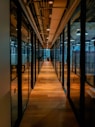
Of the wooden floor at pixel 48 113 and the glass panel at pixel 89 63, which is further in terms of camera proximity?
the wooden floor at pixel 48 113

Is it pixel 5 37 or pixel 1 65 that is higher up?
pixel 5 37

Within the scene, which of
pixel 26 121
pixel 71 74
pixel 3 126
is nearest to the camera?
pixel 3 126

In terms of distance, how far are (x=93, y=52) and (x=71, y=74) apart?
4.13 m

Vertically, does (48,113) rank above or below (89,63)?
below

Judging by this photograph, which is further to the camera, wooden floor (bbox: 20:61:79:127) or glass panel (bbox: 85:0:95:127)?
wooden floor (bbox: 20:61:79:127)

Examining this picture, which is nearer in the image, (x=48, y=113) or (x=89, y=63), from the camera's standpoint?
(x=89, y=63)

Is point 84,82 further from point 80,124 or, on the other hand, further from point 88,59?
point 80,124

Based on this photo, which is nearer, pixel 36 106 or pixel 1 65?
pixel 1 65

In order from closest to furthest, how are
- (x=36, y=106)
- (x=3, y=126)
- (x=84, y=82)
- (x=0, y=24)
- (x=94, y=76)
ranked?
(x=0, y=24), (x=3, y=126), (x=94, y=76), (x=84, y=82), (x=36, y=106)

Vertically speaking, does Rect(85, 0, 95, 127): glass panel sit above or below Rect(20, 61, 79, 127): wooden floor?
above

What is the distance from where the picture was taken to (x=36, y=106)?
23.8 ft

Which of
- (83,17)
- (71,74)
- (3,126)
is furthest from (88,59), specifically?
(71,74)

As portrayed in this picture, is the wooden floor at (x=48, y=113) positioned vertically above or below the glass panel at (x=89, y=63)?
below

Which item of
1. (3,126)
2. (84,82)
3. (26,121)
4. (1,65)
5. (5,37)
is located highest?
(5,37)
